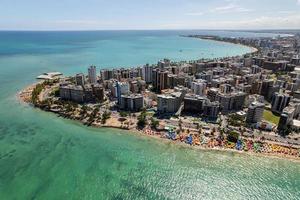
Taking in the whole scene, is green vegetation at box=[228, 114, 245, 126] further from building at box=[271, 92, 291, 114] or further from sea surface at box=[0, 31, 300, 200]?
building at box=[271, 92, 291, 114]

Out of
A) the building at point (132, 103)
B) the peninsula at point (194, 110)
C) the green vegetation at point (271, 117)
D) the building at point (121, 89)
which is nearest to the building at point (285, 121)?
the peninsula at point (194, 110)

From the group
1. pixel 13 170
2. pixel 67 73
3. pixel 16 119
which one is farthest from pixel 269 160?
pixel 67 73

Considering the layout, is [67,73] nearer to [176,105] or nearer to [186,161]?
[176,105]

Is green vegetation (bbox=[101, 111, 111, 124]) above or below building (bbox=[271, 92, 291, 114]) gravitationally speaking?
below

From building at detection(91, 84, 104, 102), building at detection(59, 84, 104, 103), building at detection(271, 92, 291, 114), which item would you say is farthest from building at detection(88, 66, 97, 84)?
building at detection(271, 92, 291, 114)

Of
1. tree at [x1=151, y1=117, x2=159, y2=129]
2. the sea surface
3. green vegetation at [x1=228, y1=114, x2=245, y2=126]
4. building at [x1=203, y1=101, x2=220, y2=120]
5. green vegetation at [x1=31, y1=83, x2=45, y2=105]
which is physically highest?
building at [x1=203, y1=101, x2=220, y2=120]

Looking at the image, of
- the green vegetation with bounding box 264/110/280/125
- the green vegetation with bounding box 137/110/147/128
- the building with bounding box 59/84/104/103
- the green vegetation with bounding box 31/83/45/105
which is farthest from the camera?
the green vegetation with bounding box 31/83/45/105

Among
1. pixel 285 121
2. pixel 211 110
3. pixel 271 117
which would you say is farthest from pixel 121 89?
pixel 285 121
